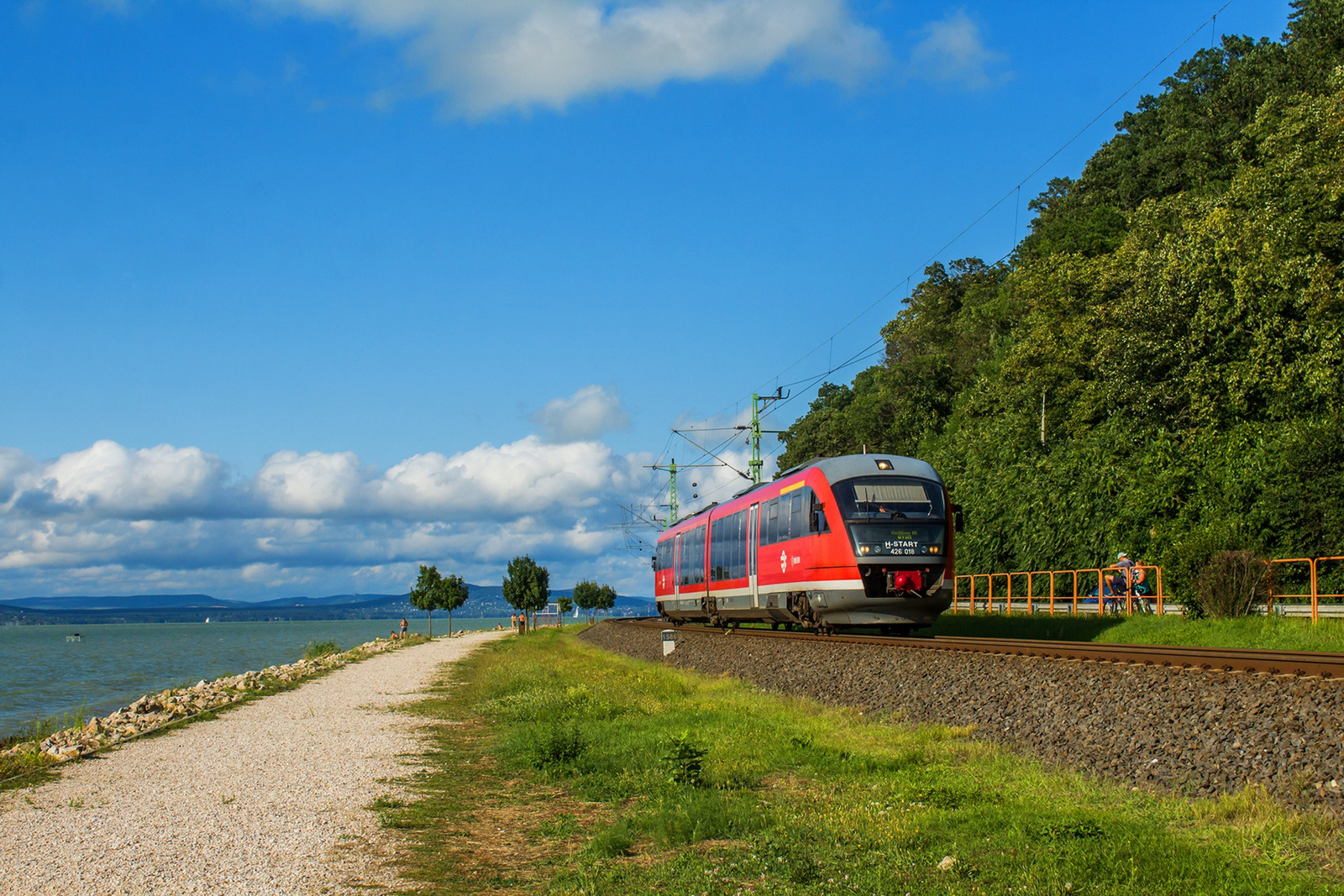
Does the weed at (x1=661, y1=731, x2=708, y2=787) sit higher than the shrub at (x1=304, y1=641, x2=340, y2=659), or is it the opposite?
the weed at (x1=661, y1=731, x2=708, y2=787)

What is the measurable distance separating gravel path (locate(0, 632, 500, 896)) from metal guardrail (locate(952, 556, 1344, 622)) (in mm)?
13222

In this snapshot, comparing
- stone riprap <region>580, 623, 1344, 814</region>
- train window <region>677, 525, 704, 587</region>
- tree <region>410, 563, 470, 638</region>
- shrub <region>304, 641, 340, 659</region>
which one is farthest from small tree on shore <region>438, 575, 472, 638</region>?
stone riprap <region>580, 623, 1344, 814</region>

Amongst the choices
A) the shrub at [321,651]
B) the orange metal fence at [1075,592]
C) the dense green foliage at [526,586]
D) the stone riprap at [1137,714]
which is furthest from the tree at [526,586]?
the stone riprap at [1137,714]

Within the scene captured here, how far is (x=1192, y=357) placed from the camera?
39.4 metres

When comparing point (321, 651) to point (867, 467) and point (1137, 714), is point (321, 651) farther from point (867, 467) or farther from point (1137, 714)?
point (1137, 714)

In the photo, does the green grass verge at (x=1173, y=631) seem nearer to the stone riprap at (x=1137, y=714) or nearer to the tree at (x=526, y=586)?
the stone riprap at (x=1137, y=714)

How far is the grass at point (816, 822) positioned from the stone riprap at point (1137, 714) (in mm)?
370

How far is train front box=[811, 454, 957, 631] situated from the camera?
22156mm

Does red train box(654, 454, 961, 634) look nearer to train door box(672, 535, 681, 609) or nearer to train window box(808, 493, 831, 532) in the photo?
train window box(808, 493, 831, 532)

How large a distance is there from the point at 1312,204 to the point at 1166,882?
35834 mm

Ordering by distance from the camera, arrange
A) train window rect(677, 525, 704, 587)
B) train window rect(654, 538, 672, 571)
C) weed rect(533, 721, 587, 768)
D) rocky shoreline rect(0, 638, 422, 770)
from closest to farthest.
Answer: weed rect(533, 721, 587, 768), rocky shoreline rect(0, 638, 422, 770), train window rect(677, 525, 704, 587), train window rect(654, 538, 672, 571)

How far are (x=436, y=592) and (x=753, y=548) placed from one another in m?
62.9

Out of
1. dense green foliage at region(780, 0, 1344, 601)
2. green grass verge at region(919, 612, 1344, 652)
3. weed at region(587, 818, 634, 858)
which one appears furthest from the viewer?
dense green foliage at region(780, 0, 1344, 601)

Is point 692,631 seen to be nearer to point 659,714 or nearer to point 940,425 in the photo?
point 659,714
